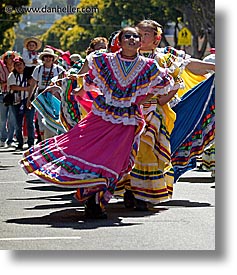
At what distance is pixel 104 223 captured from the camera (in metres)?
9.38

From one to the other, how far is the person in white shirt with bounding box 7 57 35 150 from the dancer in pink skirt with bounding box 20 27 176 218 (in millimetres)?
7192

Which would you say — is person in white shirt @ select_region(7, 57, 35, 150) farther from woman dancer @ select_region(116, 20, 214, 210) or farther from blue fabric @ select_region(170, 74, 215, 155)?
woman dancer @ select_region(116, 20, 214, 210)

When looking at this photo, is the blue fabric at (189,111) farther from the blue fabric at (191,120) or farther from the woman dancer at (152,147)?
the woman dancer at (152,147)

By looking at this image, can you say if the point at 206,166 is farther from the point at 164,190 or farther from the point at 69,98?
the point at 164,190

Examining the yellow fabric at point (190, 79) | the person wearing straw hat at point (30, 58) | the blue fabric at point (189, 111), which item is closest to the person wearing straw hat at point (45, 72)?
the person wearing straw hat at point (30, 58)

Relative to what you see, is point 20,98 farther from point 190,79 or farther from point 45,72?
point 190,79

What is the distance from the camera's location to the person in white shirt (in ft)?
55.9

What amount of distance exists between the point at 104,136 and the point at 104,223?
2.28 feet

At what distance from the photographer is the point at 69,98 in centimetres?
1220

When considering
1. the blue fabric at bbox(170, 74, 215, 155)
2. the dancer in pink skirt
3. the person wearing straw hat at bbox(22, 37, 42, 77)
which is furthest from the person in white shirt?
the dancer in pink skirt

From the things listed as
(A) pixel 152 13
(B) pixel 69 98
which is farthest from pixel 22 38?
(A) pixel 152 13

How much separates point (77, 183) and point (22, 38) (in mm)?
3377

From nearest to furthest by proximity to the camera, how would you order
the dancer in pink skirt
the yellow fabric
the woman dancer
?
the dancer in pink skirt
the woman dancer
the yellow fabric

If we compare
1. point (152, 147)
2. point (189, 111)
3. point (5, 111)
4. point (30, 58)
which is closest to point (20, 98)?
point (5, 111)
